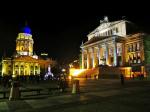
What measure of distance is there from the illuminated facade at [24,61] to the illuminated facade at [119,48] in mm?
50263

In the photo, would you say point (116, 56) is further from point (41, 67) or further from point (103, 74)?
point (41, 67)

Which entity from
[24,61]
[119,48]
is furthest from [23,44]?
[119,48]

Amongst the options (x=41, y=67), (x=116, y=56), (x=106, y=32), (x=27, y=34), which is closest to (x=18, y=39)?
(x=27, y=34)

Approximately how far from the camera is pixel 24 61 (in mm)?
125750

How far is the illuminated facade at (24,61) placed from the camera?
121688 millimetres

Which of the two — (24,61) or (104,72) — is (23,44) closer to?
(24,61)

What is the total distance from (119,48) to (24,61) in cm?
6903

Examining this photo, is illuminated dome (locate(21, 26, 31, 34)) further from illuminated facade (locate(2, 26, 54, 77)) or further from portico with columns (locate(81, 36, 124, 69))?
portico with columns (locate(81, 36, 124, 69))

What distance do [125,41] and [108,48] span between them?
719 cm

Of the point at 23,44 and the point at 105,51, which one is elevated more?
the point at 23,44

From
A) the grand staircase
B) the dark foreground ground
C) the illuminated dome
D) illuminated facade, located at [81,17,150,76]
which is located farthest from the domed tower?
the dark foreground ground

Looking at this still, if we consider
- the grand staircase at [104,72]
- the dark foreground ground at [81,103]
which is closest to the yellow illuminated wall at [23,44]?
the grand staircase at [104,72]

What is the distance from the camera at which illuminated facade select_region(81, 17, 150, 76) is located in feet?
224

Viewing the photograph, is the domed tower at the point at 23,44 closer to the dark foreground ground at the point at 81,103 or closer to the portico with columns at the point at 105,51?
the portico with columns at the point at 105,51
